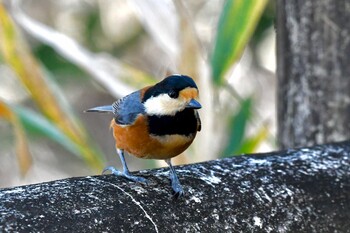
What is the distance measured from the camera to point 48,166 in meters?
4.14

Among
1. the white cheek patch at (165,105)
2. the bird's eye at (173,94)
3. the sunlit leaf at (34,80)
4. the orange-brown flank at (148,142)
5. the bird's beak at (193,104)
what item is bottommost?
the orange-brown flank at (148,142)

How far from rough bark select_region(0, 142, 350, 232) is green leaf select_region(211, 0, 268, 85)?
0.67m

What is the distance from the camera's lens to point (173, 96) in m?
1.59

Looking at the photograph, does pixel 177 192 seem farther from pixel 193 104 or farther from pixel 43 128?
pixel 43 128

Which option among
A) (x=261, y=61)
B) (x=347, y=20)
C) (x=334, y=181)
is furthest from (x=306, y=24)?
(x=261, y=61)

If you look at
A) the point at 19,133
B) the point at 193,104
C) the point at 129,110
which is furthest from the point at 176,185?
the point at 19,133

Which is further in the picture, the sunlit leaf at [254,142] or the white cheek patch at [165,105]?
the sunlit leaf at [254,142]

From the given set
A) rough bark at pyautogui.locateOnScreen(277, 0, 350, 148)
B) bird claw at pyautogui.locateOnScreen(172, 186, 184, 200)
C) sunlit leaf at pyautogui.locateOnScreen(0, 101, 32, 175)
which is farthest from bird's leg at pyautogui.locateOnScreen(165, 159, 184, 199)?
rough bark at pyautogui.locateOnScreen(277, 0, 350, 148)

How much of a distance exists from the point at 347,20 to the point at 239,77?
138cm

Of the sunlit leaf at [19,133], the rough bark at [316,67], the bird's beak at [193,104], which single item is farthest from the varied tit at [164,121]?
the rough bark at [316,67]

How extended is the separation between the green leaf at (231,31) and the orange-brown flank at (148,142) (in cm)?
73

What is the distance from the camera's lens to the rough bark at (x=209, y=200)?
122cm

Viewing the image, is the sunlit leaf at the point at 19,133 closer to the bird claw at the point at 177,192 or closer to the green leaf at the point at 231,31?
the green leaf at the point at 231,31

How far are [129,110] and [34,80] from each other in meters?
0.70
